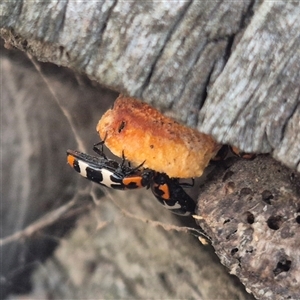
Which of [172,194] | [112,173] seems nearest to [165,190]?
[172,194]

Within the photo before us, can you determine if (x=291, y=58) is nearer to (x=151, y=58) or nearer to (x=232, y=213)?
(x=151, y=58)

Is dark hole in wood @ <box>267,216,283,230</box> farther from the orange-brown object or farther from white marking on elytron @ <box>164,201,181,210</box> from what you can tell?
white marking on elytron @ <box>164,201,181,210</box>

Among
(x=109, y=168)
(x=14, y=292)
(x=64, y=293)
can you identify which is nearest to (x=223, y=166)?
(x=109, y=168)

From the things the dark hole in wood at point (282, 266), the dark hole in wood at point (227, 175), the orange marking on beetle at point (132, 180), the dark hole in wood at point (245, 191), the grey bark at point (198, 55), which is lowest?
the orange marking on beetle at point (132, 180)

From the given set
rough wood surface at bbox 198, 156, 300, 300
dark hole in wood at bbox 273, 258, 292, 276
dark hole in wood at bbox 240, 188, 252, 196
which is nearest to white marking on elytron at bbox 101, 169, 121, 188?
rough wood surface at bbox 198, 156, 300, 300

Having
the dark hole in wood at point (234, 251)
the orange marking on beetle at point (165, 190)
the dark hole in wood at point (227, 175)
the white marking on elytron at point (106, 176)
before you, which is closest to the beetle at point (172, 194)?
the orange marking on beetle at point (165, 190)

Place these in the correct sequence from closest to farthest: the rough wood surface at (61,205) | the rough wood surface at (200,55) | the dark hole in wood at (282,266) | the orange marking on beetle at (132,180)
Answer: the rough wood surface at (200,55) → the dark hole in wood at (282,266) → the orange marking on beetle at (132,180) → the rough wood surface at (61,205)

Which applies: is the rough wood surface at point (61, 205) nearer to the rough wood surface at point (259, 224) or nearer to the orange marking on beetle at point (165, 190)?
the orange marking on beetle at point (165, 190)
